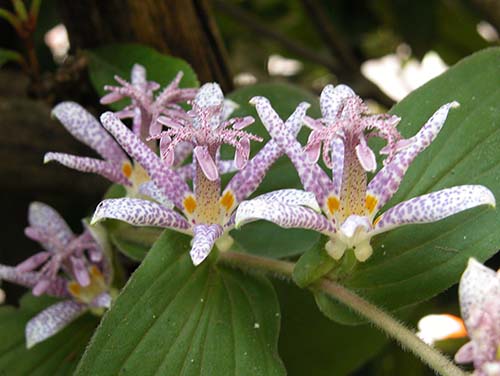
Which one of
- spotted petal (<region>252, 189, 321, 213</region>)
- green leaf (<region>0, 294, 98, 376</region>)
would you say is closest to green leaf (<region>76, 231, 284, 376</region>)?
spotted petal (<region>252, 189, 321, 213</region>)

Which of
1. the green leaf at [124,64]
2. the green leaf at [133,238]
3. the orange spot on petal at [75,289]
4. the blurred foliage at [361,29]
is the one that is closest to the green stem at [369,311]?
the green leaf at [133,238]

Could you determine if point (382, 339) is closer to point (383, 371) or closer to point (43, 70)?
point (383, 371)

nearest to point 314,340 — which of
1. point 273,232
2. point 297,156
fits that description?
point 273,232

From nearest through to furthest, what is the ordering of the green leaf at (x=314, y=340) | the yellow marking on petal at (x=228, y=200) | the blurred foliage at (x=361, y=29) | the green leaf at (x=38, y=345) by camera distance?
the yellow marking on petal at (x=228, y=200)
the green leaf at (x=38, y=345)
the green leaf at (x=314, y=340)
the blurred foliage at (x=361, y=29)

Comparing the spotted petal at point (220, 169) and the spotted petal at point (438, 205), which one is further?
the spotted petal at point (220, 169)

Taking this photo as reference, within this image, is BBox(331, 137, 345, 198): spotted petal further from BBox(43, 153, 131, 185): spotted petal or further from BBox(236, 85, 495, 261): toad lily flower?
BBox(43, 153, 131, 185): spotted petal

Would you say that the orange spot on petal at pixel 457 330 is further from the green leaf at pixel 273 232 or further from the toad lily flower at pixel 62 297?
the toad lily flower at pixel 62 297

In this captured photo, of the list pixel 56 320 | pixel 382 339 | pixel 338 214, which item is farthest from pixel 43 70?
pixel 338 214
